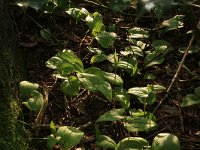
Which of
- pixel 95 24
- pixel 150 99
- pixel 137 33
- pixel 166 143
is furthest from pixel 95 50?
pixel 166 143

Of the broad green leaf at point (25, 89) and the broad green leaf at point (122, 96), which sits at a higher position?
the broad green leaf at point (25, 89)

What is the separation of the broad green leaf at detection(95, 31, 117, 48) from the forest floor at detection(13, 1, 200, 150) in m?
0.13

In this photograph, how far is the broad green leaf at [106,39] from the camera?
7.41 ft

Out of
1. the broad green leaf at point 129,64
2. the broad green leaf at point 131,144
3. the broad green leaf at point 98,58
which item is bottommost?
the broad green leaf at point 131,144

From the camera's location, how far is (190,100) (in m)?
1.92

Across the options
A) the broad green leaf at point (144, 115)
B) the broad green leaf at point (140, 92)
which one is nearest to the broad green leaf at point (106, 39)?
the broad green leaf at point (140, 92)

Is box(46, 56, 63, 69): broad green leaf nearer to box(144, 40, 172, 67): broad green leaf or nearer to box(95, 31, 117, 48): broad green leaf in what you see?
box(95, 31, 117, 48): broad green leaf

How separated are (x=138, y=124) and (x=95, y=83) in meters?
0.30

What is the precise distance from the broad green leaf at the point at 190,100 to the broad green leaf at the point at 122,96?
29 centimetres

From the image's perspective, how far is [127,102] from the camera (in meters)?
1.88

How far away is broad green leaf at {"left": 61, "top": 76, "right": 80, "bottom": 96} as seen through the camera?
191 centimetres

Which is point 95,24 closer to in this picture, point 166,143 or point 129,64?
point 129,64

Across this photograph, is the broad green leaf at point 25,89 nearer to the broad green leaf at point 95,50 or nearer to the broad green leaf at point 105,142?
the broad green leaf at point 105,142

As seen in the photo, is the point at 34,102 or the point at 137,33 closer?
the point at 34,102
